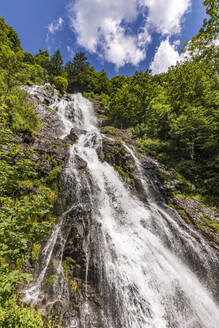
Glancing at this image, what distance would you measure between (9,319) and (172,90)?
21367 millimetres

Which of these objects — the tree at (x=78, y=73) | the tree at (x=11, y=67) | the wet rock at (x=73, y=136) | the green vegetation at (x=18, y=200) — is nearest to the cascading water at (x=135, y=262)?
the green vegetation at (x=18, y=200)

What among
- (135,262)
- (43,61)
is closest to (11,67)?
(135,262)

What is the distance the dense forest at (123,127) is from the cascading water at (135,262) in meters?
1.04

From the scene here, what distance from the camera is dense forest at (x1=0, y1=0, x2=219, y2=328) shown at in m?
2.63

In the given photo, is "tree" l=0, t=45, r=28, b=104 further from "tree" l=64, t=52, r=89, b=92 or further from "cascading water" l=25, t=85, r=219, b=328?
"tree" l=64, t=52, r=89, b=92

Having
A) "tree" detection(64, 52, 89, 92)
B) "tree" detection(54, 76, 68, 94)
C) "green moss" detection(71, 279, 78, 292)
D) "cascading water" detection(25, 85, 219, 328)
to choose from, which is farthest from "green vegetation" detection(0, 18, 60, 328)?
"tree" detection(64, 52, 89, 92)

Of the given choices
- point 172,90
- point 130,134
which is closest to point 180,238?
point 130,134

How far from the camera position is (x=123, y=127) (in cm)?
2036

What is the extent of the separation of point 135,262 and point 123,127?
17843 mm

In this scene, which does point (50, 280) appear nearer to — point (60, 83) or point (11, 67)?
point (11, 67)

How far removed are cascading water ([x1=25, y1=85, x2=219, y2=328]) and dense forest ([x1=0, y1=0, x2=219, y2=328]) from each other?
104 cm

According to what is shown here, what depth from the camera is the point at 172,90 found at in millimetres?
17000

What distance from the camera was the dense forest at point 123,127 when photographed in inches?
104

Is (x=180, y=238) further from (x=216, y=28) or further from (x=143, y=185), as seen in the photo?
(x=216, y=28)
